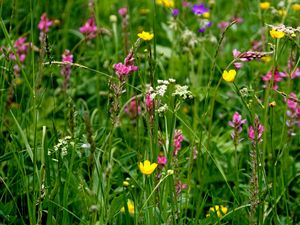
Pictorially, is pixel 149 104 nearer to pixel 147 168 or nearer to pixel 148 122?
pixel 148 122

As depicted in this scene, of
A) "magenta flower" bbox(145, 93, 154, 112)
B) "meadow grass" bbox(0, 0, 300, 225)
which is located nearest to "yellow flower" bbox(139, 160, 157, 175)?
"meadow grass" bbox(0, 0, 300, 225)

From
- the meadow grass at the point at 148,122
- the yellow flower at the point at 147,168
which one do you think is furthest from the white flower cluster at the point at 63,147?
the yellow flower at the point at 147,168

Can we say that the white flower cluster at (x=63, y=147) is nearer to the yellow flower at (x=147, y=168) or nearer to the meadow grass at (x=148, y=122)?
the meadow grass at (x=148, y=122)

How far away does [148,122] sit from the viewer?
172 centimetres

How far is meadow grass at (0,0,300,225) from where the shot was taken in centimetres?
169

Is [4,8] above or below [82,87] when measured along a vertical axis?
above

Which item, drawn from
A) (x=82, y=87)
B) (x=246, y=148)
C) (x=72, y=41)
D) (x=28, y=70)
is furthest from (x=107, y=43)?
(x=246, y=148)

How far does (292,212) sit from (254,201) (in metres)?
0.48

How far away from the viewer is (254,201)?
1671 mm

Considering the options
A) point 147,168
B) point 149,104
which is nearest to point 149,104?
point 149,104

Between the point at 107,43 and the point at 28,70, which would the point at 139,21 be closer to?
the point at 107,43

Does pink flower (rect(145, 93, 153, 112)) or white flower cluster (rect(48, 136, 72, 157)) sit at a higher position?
pink flower (rect(145, 93, 153, 112))

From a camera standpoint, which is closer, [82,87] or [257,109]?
[257,109]

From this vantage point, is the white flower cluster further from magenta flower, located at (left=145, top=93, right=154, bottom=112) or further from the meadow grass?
magenta flower, located at (left=145, top=93, right=154, bottom=112)
